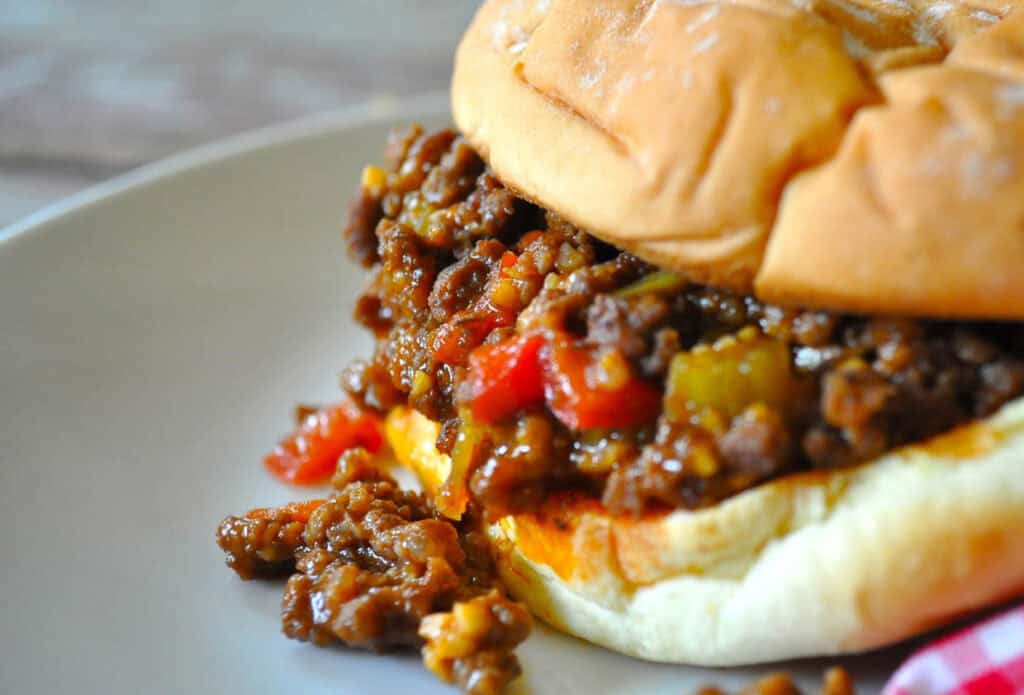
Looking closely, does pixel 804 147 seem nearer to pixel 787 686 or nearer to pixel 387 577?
pixel 787 686

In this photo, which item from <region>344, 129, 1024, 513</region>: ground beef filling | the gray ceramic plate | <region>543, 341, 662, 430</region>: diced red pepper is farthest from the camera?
the gray ceramic plate

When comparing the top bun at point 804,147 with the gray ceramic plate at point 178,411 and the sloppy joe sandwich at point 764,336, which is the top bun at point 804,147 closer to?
the sloppy joe sandwich at point 764,336

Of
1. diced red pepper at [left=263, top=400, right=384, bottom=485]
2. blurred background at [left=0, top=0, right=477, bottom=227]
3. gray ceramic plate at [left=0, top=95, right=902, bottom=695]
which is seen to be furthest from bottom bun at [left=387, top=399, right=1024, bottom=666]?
blurred background at [left=0, top=0, right=477, bottom=227]

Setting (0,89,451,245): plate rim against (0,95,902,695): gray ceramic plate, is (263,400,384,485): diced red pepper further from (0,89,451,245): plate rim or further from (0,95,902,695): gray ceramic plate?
(0,89,451,245): plate rim

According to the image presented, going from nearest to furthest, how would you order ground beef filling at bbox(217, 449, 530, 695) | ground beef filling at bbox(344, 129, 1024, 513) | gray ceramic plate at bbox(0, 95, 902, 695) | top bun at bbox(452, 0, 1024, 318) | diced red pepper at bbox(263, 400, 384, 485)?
top bun at bbox(452, 0, 1024, 318)
ground beef filling at bbox(344, 129, 1024, 513)
ground beef filling at bbox(217, 449, 530, 695)
gray ceramic plate at bbox(0, 95, 902, 695)
diced red pepper at bbox(263, 400, 384, 485)

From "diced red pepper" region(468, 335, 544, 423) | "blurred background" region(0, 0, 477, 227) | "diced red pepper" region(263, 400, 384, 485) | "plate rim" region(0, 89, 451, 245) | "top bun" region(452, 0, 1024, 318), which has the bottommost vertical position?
"blurred background" region(0, 0, 477, 227)
